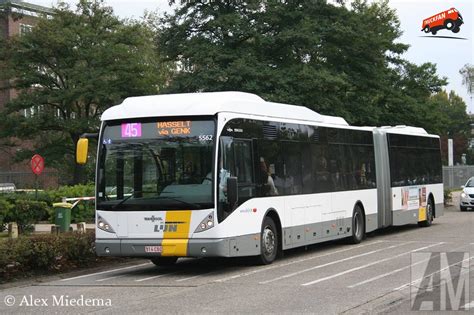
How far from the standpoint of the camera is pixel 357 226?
60.5ft

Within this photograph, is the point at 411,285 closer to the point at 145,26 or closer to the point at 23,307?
the point at 23,307

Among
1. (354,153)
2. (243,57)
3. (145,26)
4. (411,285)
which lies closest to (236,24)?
(243,57)

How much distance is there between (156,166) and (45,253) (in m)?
2.86

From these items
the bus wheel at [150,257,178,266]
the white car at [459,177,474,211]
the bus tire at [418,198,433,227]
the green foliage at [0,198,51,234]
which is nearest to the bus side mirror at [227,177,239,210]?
the bus wheel at [150,257,178,266]

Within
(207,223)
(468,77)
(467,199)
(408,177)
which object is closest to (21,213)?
(207,223)

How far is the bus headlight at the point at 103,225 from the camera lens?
12.6 m

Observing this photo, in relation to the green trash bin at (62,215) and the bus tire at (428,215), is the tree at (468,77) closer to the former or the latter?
the bus tire at (428,215)

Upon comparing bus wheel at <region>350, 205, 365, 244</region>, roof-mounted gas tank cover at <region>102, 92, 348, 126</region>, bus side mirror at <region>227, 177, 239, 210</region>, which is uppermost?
roof-mounted gas tank cover at <region>102, 92, 348, 126</region>

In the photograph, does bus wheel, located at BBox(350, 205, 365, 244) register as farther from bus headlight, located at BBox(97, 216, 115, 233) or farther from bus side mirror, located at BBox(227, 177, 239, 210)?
bus headlight, located at BBox(97, 216, 115, 233)

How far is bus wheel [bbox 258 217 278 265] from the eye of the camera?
1344 cm

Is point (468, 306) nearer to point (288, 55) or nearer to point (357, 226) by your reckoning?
point (357, 226)

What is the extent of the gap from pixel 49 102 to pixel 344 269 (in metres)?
33.2

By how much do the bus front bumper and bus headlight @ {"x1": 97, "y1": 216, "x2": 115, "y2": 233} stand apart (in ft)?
0.63

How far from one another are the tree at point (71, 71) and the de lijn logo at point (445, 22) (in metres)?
17.9
